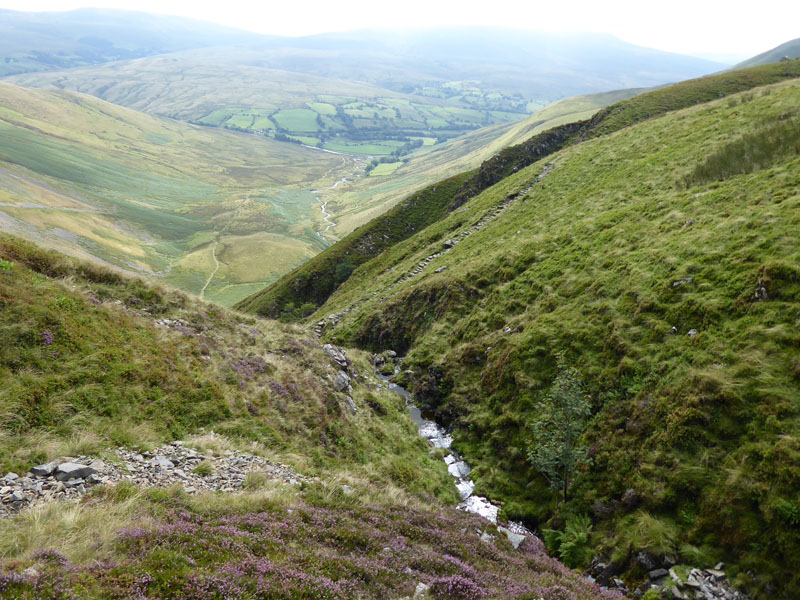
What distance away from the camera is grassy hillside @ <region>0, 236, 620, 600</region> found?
25.9ft

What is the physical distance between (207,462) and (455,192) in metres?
91.6

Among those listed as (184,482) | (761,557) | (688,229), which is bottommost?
(761,557)

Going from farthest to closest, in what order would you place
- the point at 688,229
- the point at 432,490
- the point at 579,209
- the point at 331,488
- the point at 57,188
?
the point at 57,188
the point at 579,209
the point at 688,229
the point at 432,490
the point at 331,488

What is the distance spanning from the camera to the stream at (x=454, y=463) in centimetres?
2023

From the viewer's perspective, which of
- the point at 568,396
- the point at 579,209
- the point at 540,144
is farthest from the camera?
the point at 540,144

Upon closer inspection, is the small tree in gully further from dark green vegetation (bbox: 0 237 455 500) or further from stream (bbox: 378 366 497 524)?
dark green vegetation (bbox: 0 237 455 500)

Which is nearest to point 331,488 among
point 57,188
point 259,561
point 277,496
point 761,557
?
point 277,496

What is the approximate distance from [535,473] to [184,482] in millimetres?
16304

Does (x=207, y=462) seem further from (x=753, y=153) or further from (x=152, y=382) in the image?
(x=753, y=153)

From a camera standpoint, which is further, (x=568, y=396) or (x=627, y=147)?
(x=627, y=147)

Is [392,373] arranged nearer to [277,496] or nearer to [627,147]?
[277,496]

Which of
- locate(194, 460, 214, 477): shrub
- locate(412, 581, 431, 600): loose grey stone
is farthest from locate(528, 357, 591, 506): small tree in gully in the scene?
locate(194, 460, 214, 477): shrub

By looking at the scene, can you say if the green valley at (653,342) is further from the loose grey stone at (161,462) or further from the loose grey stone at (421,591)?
the loose grey stone at (161,462)

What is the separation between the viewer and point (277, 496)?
12445mm
